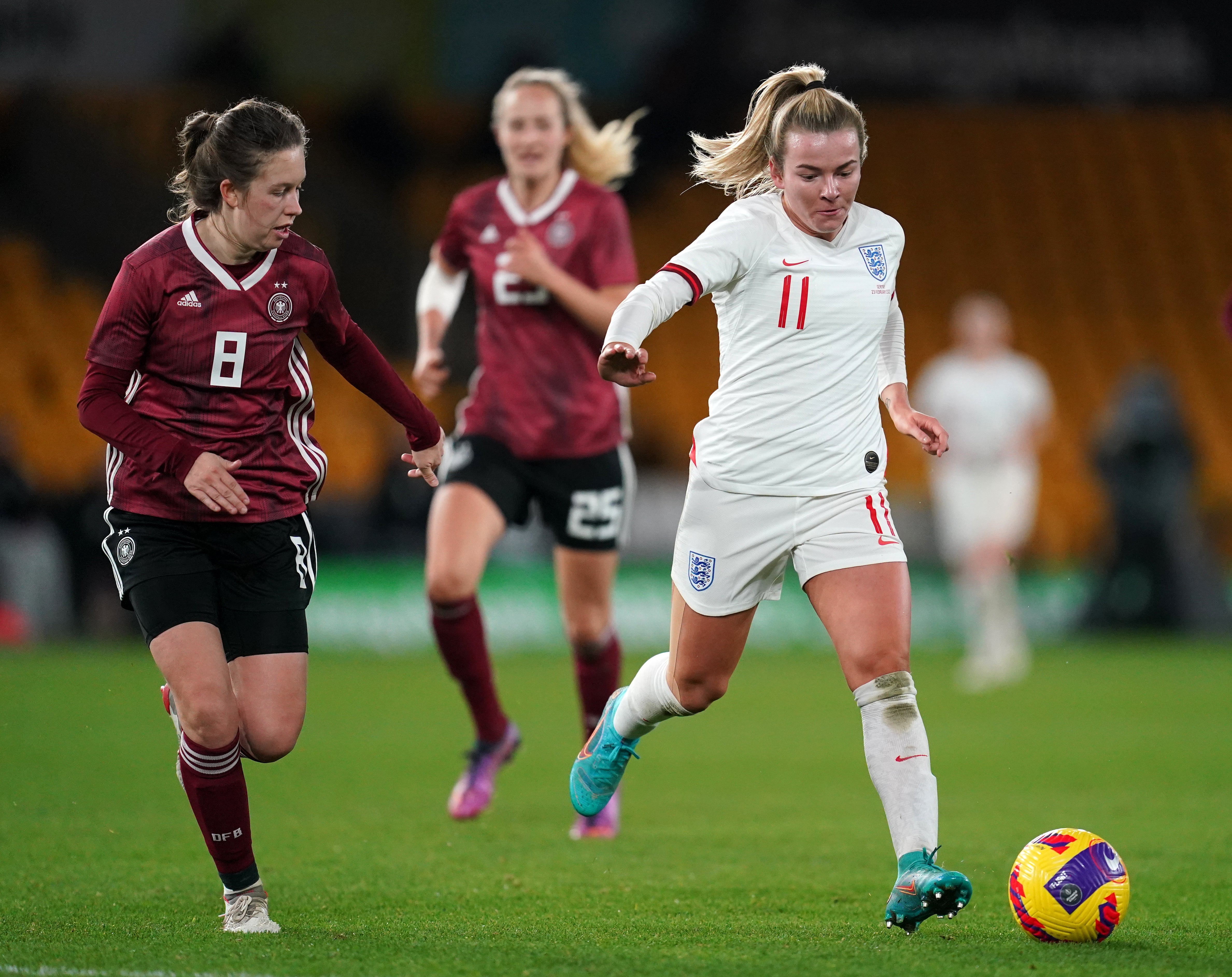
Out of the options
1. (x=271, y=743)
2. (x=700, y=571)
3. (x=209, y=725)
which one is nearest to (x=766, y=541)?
(x=700, y=571)

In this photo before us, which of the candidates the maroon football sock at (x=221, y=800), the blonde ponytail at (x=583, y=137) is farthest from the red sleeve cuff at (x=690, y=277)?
the blonde ponytail at (x=583, y=137)

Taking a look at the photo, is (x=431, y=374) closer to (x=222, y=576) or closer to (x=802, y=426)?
(x=222, y=576)

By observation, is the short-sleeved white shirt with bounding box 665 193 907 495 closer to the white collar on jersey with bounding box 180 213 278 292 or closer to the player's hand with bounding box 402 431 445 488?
the player's hand with bounding box 402 431 445 488

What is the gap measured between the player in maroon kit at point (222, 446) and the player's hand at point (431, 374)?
66.5 inches

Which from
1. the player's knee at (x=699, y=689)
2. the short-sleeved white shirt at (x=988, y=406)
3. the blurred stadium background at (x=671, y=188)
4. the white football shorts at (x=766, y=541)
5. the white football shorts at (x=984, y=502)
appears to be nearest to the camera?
the white football shorts at (x=766, y=541)

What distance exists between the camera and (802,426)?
14.6ft

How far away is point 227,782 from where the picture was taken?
13.9ft

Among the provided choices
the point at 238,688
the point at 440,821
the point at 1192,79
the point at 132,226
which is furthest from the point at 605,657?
the point at 1192,79

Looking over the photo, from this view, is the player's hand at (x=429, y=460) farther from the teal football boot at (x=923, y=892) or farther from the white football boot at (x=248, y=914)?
the teal football boot at (x=923, y=892)

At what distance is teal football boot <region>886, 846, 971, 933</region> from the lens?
13.0ft

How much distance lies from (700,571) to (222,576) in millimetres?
1286

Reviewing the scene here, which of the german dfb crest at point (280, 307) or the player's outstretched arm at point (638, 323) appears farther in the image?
the german dfb crest at point (280, 307)

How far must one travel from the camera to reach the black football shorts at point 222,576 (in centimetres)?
423

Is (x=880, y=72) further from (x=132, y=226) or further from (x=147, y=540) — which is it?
(x=147, y=540)
